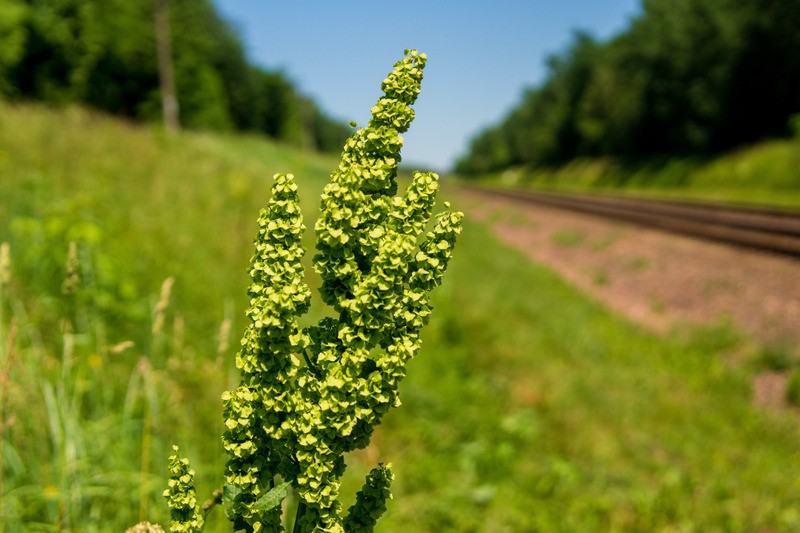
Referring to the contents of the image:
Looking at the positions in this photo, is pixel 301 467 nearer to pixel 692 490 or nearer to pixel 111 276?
pixel 111 276

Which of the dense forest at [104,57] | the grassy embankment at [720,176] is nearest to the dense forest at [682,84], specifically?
the grassy embankment at [720,176]

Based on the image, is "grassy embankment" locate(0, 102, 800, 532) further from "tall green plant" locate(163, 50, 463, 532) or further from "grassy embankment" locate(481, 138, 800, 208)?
"grassy embankment" locate(481, 138, 800, 208)

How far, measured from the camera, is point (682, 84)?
53688 millimetres

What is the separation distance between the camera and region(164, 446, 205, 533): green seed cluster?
4.95 ft

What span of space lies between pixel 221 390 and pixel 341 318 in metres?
3.50

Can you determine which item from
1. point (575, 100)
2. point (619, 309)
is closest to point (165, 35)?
point (619, 309)

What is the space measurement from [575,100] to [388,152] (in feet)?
315

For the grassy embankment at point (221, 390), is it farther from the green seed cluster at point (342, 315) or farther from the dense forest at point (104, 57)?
the dense forest at point (104, 57)

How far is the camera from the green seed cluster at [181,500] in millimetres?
1509

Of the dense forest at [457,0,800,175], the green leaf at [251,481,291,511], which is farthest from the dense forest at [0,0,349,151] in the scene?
the dense forest at [457,0,800,175]

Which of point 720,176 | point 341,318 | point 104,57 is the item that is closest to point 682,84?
point 720,176

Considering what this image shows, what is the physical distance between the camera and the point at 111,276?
5.12 meters

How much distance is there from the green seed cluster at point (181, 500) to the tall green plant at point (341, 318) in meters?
0.01

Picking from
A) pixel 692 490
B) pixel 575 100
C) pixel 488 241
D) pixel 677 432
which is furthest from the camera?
pixel 575 100
